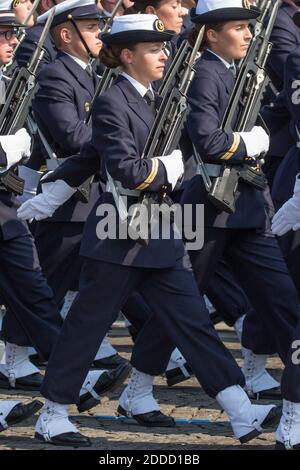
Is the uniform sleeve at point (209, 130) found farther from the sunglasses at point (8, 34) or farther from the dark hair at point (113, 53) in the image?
the sunglasses at point (8, 34)

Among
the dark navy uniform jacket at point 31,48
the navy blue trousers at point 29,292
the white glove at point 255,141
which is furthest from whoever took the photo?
the dark navy uniform jacket at point 31,48

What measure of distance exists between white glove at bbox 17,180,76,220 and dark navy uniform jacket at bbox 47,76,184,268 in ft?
1.59

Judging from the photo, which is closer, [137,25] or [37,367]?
[137,25]

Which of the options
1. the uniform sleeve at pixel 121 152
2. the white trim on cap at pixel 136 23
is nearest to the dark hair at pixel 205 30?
the white trim on cap at pixel 136 23

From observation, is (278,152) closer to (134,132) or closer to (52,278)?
(52,278)

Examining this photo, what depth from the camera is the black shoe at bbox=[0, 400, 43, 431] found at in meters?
7.18

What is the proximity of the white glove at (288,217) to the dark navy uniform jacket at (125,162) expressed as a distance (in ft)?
1.86

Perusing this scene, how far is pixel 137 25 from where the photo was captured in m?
6.93

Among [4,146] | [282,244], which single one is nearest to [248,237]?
[282,244]

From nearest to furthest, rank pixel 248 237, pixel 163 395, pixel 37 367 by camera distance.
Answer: pixel 248 237 → pixel 163 395 → pixel 37 367

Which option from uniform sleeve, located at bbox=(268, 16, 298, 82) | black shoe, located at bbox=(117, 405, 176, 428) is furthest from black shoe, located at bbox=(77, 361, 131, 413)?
uniform sleeve, located at bbox=(268, 16, 298, 82)

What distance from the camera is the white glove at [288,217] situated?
23.5 ft

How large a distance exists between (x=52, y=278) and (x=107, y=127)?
1.81 metres

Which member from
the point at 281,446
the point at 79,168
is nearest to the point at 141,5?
the point at 79,168
